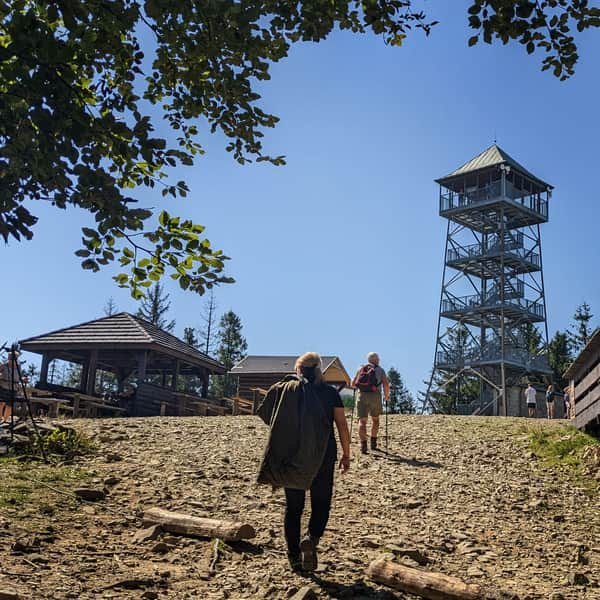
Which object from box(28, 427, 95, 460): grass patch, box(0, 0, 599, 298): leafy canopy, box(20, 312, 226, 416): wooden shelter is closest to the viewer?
box(0, 0, 599, 298): leafy canopy

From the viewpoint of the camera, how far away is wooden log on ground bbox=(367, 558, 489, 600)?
5.66 meters

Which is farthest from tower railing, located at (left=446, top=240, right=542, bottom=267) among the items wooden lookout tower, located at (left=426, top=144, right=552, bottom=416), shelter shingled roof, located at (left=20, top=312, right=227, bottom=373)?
shelter shingled roof, located at (left=20, top=312, right=227, bottom=373)

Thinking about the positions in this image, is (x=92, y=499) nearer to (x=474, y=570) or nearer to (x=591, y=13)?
(x=474, y=570)

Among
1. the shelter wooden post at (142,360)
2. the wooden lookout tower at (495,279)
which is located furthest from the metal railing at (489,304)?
the shelter wooden post at (142,360)

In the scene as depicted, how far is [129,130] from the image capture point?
548 centimetres

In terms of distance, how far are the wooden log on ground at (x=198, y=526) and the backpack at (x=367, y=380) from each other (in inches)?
228

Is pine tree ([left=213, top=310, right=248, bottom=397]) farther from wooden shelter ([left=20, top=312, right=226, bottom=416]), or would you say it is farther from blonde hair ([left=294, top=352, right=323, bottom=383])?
blonde hair ([left=294, top=352, right=323, bottom=383])

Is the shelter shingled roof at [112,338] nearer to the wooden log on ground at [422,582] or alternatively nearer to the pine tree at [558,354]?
the wooden log on ground at [422,582]

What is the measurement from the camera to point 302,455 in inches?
245

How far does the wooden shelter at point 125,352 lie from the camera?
24.3m

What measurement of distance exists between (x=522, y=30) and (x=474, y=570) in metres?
4.72

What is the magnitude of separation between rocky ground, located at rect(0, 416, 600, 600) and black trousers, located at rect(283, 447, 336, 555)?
305 millimetres

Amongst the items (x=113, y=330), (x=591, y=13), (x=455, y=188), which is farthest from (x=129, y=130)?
(x=455, y=188)

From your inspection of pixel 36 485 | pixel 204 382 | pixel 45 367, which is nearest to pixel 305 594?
pixel 36 485
